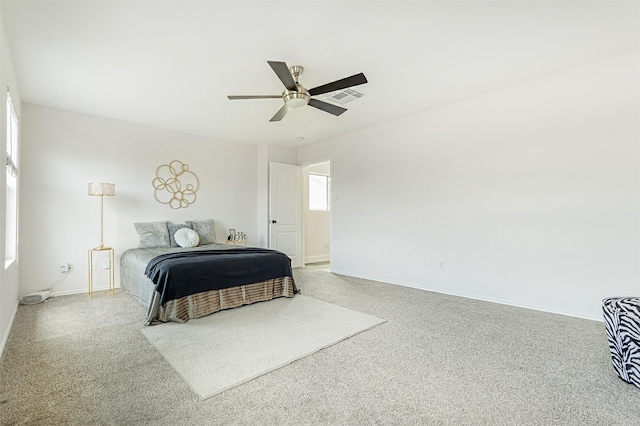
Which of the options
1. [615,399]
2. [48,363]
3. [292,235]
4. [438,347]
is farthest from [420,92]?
[48,363]

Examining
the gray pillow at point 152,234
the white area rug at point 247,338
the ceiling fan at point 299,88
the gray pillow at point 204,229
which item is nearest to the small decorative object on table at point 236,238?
the gray pillow at point 204,229

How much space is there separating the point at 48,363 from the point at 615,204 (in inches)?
194

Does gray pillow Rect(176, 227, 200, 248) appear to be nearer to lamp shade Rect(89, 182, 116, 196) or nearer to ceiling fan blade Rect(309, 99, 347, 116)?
lamp shade Rect(89, 182, 116, 196)

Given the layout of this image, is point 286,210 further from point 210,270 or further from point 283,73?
point 283,73

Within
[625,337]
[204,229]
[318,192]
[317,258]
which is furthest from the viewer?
[318,192]

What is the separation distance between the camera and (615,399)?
174 cm

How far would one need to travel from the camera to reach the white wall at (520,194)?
9.69 feet

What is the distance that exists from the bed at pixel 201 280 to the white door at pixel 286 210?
76.9 inches

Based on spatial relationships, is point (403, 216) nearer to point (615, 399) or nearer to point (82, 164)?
point (615, 399)

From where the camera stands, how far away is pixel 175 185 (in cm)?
516

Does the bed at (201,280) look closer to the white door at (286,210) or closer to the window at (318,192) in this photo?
the white door at (286,210)

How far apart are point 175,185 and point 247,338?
3491 millimetres

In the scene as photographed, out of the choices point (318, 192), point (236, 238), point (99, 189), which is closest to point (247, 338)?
point (99, 189)

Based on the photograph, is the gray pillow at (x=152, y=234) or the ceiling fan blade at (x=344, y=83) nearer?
the ceiling fan blade at (x=344, y=83)
